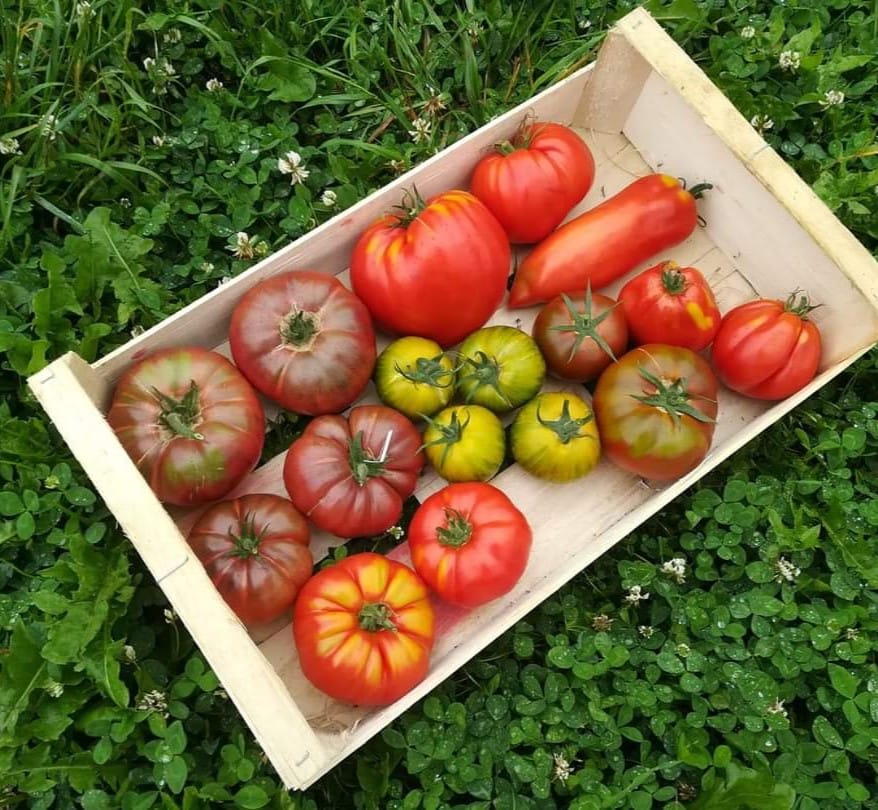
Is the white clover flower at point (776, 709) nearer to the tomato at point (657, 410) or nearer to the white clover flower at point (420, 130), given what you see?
the tomato at point (657, 410)

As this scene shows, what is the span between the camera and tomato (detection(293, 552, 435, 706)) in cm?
191

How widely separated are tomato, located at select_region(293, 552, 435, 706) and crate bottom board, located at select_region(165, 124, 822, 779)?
0.25 ft

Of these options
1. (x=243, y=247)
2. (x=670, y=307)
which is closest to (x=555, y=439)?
(x=670, y=307)

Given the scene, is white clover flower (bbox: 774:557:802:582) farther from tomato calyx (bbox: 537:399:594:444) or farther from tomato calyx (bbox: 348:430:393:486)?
tomato calyx (bbox: 348:430:393:486)

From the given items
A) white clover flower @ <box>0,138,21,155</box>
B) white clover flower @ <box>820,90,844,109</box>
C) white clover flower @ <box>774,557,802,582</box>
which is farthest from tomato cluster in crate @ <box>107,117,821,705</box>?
white clover flower @ <box>0,138,21,155</box>

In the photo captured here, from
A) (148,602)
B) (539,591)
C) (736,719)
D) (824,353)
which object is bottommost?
(148,602)

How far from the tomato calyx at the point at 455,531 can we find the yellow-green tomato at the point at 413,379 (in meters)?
0.27

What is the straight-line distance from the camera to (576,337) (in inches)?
86.4

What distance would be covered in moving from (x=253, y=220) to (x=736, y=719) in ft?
6.14

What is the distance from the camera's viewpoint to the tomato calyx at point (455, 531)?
6.53 feet

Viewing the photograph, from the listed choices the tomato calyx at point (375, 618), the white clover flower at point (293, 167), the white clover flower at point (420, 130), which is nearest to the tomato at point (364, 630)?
the tomato calyx at point (375, 618)

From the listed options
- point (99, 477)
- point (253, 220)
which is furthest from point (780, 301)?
point (99, 477)

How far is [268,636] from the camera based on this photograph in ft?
7.08

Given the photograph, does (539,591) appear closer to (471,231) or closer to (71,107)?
(471,231)
